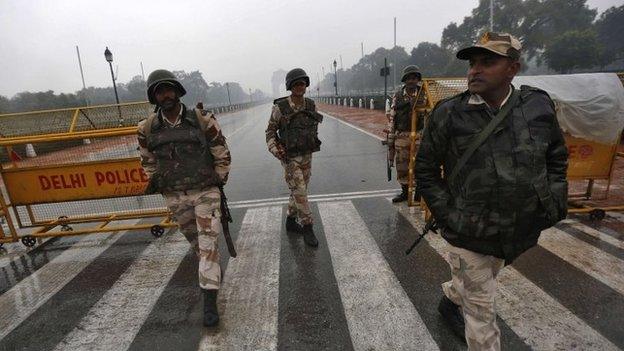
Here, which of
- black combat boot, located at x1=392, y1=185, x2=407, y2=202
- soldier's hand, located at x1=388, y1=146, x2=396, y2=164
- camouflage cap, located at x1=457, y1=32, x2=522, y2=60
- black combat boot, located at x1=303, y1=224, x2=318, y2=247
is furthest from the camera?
soldier's hand, located at x1=388, y1=146, x2=396, y2=164

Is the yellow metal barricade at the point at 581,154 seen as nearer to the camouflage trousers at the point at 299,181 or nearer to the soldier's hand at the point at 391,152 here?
the soldier's hand at the point at 391,152

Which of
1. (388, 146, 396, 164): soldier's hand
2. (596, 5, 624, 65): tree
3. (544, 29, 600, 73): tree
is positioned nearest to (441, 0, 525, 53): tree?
Answer: (596, 5, 624, 65): tree

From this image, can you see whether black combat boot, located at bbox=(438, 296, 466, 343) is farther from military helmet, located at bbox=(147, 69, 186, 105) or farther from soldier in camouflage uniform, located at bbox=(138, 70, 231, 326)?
military helmet, located at bbox=(147, 69, 186, 105)

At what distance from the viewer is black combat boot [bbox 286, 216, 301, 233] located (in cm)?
498

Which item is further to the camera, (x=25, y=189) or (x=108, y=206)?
(x=108, y=206)

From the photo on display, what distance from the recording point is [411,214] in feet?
17.9

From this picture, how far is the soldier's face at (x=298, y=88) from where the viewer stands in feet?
14.4

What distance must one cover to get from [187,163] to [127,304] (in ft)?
4.78

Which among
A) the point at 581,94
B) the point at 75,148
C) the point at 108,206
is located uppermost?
the point at 581,94

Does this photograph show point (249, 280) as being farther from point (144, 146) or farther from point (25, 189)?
point (25, 189)

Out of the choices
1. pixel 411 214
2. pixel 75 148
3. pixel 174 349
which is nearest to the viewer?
pixel 174 349

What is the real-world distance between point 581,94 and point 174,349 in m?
5.05

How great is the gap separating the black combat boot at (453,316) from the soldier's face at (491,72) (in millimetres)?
1679

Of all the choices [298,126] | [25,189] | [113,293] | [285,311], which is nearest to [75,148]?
[25,189]
